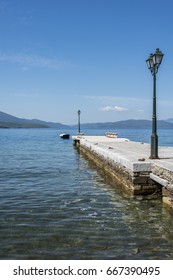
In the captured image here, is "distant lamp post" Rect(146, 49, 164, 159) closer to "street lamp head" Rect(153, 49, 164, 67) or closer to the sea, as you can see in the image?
"street lamp head" Rect(153, 49, 164, 67)

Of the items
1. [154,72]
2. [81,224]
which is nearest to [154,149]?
[154,72]

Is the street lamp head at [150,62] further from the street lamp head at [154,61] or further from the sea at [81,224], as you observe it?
the sea at [81,224]

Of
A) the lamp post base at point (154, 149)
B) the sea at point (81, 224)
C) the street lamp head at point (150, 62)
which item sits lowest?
the sea at point (81, 224)

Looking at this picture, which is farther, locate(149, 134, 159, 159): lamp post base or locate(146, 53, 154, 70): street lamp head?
locate(146, 53, 154, 70): street lamp head

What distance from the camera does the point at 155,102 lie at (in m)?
15.8

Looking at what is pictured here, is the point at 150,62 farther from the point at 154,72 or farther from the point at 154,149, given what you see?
the point at 154,149

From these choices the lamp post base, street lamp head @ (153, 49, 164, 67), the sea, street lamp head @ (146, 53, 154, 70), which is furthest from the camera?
street lamp head @ (146, 53, 154, 70)

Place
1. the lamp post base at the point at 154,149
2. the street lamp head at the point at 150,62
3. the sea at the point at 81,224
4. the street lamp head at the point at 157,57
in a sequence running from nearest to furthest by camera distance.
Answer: the sea at the point at 81,224 < the lamp post base at the point at 154,149 < the street lamp head at the point at 157,57 < the street lamp head at the point at 150,62

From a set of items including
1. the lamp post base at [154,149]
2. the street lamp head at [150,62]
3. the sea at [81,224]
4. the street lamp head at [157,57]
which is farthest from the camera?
the street lamp head at [150,62]

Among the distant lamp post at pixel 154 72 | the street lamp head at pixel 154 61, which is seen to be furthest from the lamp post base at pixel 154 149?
the street lamp head at pixel 154 61

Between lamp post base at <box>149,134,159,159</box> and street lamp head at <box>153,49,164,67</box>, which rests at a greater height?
street lamp head at <box>153,49,164,67</box>

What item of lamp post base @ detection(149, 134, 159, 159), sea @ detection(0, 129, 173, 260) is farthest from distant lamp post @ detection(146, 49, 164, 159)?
sea @ detection(0, 129, 173, 260)

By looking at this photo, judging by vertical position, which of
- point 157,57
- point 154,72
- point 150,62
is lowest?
point 154,72
